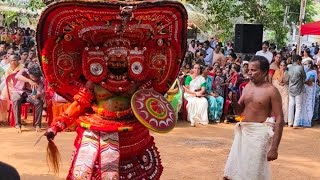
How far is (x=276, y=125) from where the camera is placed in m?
5.11

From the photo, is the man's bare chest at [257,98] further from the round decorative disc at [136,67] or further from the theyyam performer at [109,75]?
the round decorative disc at [136,67]

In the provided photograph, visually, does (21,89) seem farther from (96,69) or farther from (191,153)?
(96,69)

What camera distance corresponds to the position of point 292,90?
11.5 metres

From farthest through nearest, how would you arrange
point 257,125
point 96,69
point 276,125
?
1. point 257,125
2. point 276,125
3. point 96,69

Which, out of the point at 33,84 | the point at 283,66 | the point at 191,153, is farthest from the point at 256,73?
the point at 283,66

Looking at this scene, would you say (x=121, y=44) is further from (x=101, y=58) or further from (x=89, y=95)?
(x=89, y=95)

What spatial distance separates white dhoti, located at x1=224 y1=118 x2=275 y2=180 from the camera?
17.2 ft

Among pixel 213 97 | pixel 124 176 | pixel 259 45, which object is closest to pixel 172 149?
pixel 213 97

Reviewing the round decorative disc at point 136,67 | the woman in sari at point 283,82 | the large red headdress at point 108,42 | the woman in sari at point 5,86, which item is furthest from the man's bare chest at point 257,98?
the woman in sari at point 283,82

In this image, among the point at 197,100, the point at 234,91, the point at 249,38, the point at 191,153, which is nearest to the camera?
the point at 191,153

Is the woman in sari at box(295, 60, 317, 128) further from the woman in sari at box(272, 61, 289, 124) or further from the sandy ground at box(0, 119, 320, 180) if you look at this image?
the sandy ground at box(0, 119, 320, 180)

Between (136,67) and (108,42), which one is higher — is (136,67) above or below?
below

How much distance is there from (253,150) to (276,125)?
371mm

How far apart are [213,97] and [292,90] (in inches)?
67.7
